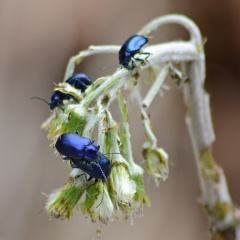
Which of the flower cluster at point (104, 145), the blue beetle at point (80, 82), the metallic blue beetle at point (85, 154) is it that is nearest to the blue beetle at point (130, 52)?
the flower cluster at point (104, 145)

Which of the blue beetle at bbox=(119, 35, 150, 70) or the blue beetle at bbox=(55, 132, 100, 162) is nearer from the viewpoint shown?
the blue beetle at bbox=(55, 132, 100, 162)

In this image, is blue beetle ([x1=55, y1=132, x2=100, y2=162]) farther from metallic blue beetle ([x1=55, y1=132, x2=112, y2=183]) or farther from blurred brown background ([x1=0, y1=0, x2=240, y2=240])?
blurred brown background ([x1=0, y1=0, x2=240, y2=240])

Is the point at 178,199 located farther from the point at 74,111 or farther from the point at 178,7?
the point at 74,111

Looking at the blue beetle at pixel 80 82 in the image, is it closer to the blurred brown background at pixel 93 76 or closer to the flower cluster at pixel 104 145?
the flower cluster at pixel 104 145

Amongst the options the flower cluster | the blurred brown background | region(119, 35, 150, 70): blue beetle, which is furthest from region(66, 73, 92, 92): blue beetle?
the blurred brown background

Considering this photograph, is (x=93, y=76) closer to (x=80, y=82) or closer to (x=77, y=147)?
(x=80, y=82)

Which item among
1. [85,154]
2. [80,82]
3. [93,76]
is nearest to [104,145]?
[85,154]

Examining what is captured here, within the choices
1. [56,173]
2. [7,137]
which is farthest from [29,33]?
[56,173]
